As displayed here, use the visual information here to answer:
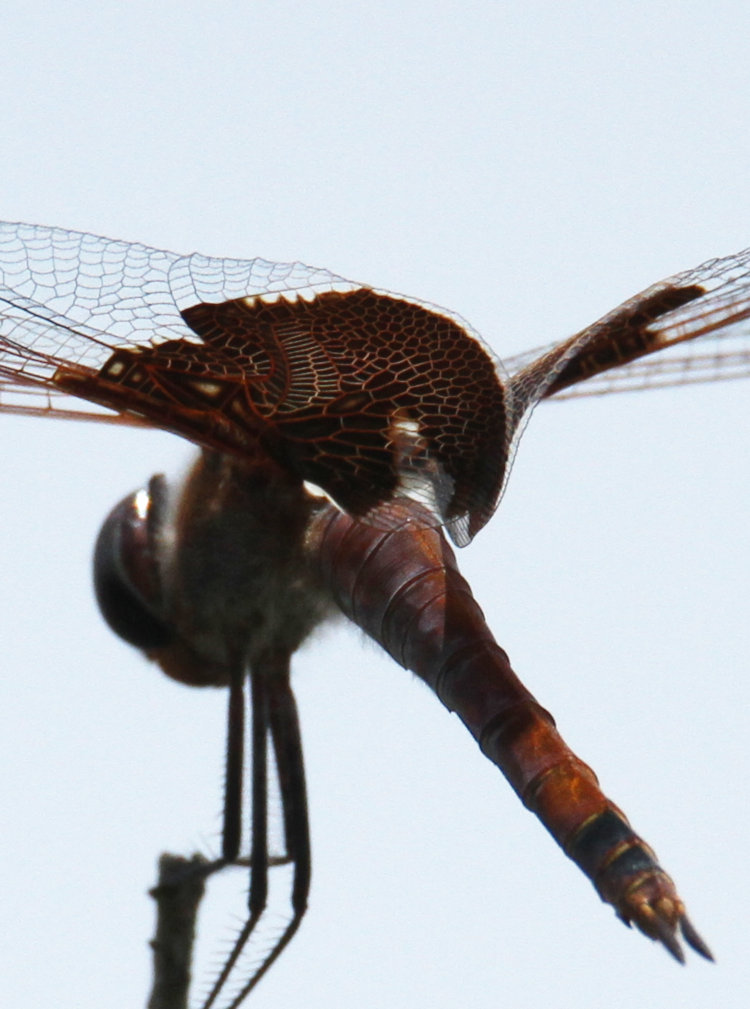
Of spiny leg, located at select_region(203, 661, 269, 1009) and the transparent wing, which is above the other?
the transparent wing

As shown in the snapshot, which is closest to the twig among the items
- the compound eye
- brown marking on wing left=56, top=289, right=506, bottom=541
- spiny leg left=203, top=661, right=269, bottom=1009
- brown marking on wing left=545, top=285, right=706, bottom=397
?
spiny leg left=203, top=661, right=269, bottom=1009

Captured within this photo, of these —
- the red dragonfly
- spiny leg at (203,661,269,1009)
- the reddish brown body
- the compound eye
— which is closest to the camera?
the reddish brown body

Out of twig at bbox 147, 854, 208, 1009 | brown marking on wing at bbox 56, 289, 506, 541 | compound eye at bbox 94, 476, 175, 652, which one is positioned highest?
brown marking on wing at bbox 56, 289, 506, 541

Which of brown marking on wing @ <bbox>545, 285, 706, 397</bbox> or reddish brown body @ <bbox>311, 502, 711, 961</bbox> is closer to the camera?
reddish brown body @ <bbox>311, 502, 711, 961</bbox>

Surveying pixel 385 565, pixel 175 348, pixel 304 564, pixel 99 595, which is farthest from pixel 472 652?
pixel 99 595

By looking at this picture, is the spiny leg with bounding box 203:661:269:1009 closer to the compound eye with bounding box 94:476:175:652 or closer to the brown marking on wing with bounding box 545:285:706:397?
the compound eye with bounding box 94:476:175:652

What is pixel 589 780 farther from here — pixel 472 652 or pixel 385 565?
pixel 385 565

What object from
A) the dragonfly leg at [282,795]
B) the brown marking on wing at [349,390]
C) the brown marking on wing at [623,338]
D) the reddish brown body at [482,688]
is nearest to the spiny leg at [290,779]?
the dragonfly leg at [282,795]
